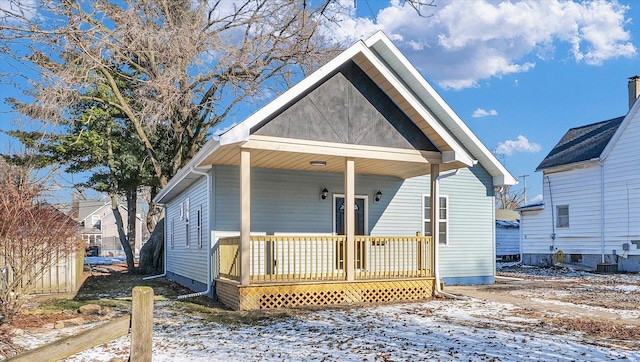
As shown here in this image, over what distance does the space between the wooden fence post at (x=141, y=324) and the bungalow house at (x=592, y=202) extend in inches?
766

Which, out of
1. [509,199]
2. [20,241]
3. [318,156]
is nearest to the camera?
[20,241]

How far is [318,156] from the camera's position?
35.2ft

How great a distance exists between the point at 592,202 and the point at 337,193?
12891 millimetres

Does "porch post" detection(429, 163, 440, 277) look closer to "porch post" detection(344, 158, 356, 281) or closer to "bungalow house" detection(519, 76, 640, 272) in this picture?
"porch post" detection(344, 158, 356, 281)

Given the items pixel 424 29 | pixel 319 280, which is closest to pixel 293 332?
pixel 319 280

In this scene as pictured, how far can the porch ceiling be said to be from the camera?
10023 millimetres

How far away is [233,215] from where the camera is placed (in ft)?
39.4

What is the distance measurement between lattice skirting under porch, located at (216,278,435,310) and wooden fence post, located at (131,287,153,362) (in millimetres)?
5686

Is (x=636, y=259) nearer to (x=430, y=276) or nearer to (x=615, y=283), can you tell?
(x=615, y=283)

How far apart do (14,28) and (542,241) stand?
2122 centimetres

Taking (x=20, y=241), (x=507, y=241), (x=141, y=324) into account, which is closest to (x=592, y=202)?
(x=507, y=241)

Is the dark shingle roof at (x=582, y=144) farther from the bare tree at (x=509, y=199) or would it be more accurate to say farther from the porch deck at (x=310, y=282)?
the bare tree at (x=509, y=199)

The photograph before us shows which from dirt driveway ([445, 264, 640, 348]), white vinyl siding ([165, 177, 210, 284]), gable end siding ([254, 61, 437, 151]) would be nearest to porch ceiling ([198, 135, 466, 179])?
gable end siding ([254, 61, 437, 151])

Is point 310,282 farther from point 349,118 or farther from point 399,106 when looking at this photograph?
point 399,106
